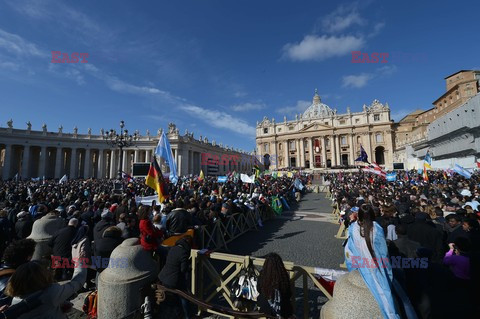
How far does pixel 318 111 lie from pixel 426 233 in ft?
296

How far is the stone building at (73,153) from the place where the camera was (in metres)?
39.6

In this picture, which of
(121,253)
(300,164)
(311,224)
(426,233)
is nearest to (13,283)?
(121,253)

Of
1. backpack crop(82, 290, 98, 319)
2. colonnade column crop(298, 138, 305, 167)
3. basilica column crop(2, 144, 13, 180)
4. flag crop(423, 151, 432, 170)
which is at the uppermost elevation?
colonnade column crop(298, 138, 305, 167)

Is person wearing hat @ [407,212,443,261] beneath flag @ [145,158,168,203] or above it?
beneath

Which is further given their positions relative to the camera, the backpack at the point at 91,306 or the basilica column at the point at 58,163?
the basilica column at the point at 58,163

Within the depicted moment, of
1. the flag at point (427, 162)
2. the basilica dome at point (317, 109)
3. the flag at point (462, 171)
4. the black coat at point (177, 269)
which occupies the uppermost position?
the basilica dome at point (317, 109)

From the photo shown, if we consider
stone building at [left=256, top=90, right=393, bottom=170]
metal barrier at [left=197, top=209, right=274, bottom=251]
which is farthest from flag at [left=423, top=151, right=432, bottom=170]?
stone building at [left=256, top=90, right=393, bottom=170]

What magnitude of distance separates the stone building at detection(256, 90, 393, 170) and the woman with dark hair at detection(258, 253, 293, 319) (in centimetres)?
5619

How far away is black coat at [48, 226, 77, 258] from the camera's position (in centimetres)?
451

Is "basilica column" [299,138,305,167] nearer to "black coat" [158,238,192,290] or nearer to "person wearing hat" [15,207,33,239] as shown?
"person wearing hat" [15,207,33,239]

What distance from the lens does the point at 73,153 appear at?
43.8 meters

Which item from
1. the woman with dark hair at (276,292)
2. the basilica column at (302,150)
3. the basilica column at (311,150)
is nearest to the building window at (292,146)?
the basilica column at (302,150)

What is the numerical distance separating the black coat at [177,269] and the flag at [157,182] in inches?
169

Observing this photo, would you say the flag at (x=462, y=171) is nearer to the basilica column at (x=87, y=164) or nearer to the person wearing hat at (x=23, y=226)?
the person wearing hat at (x=23, y=226)
